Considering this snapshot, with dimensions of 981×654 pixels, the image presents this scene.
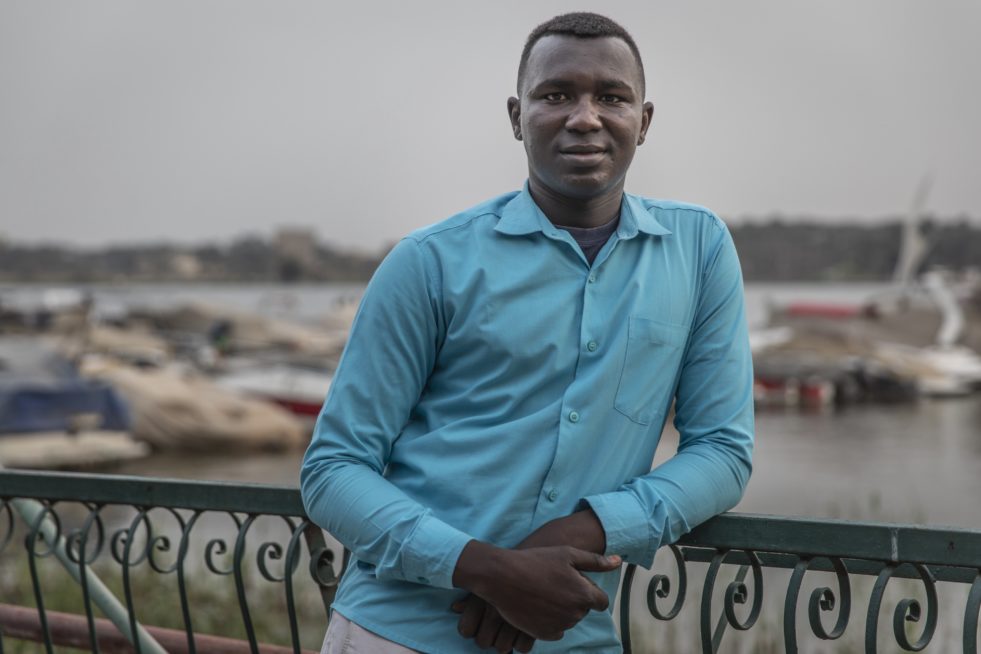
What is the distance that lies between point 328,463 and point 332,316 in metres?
57.7

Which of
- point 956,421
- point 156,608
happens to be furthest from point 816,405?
point 156,608

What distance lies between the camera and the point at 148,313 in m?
68.1

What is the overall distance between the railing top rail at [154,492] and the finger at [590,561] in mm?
909

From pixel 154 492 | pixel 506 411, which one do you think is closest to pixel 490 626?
pixel 506 411

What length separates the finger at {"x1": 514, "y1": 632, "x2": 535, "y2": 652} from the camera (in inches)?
80.5

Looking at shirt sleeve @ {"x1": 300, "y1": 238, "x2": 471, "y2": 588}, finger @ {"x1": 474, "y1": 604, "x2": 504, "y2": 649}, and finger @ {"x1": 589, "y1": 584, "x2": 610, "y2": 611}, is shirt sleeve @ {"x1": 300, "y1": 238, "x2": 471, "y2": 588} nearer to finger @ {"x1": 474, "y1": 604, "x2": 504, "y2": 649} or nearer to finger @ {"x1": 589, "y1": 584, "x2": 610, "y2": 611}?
finger @ {"x1": 474, "y1": 604, "x2": 504, "y2": 649}

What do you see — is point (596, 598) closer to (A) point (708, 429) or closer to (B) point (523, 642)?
(B) point (523, 642)

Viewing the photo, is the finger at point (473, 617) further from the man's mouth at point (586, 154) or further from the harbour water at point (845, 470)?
the harbour water at point (845, 470)

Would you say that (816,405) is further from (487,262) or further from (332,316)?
(487,262)

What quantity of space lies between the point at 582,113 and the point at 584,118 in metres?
0.01

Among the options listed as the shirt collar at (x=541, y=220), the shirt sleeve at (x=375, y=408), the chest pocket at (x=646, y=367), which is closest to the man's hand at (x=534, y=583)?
the shirt sleeve at (x=375, y=408)

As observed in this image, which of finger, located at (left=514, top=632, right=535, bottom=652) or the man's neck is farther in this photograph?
the man's neck

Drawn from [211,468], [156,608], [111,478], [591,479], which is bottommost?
[211,468]

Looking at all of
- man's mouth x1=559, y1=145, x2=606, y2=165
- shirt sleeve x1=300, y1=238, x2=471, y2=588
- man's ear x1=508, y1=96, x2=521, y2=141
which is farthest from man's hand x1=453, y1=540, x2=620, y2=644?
man's ear x1=508, y1=96, x2=521, y2=141
